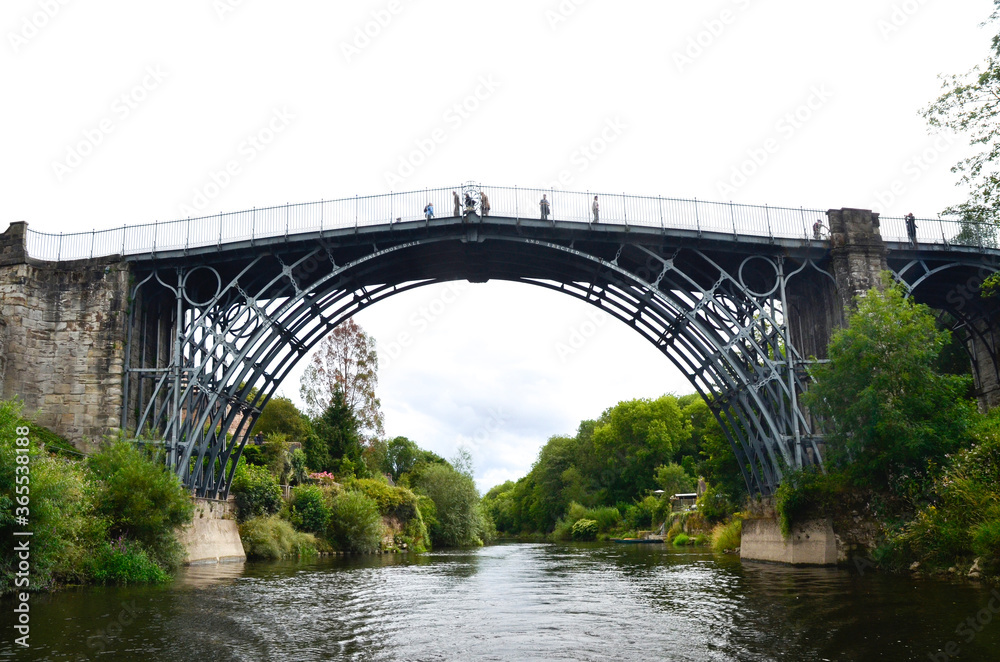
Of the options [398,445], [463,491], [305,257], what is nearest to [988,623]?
[305,257]

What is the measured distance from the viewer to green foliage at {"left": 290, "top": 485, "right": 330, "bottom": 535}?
36031 mm

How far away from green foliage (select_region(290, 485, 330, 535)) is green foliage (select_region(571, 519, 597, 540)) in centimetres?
4076

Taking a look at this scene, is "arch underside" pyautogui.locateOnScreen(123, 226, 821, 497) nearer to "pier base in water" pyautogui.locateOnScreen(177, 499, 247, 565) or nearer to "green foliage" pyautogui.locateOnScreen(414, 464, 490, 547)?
"pier base in water" pyautogui.locateOnScreen(177, 499, 247, 565)

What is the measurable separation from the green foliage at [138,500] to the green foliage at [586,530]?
56076mm

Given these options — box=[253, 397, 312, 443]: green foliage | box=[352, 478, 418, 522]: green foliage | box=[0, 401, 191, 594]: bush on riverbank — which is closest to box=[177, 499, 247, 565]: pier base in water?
box=[0, 401, 191, 594]: bush on riverbank

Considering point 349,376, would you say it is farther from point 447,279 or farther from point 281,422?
point 447,279

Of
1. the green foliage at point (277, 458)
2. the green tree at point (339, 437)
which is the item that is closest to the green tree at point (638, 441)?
the green tree at point (339, 437)

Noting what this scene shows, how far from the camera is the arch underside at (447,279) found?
2575 centimetres

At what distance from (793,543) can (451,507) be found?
3385cm

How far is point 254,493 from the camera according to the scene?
3247 centimetres

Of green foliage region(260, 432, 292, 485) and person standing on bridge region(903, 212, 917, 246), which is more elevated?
person standing on bridge region(903, 212, 917, 246)

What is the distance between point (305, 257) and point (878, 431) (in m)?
18.4

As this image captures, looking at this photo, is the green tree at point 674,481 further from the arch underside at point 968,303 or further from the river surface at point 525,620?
the river surface at point 525,620

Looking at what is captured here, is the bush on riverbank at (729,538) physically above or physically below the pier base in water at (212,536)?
below
